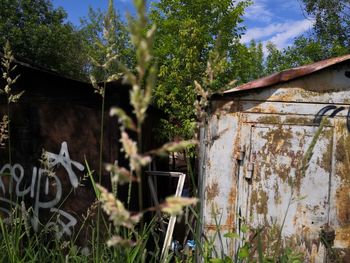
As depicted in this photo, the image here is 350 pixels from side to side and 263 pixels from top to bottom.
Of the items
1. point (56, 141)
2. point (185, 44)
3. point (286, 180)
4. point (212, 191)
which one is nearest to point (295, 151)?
point (286, 180)

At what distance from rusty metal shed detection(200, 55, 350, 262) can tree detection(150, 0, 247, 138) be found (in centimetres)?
364

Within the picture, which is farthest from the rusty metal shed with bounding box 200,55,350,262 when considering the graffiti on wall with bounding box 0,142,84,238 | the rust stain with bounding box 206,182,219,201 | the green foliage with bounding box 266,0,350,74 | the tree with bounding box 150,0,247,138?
the green foliage with bounding box 266,0,350,74

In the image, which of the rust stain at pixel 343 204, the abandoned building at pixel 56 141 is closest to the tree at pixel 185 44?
the abandoned building at pixel 56 141

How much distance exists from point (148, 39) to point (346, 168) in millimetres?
3740

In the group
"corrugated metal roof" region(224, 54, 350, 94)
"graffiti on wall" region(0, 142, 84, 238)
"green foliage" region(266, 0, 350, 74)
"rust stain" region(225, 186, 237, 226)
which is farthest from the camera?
"green foliage" region(266, 0, 350, 74)

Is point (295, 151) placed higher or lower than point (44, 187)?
higher

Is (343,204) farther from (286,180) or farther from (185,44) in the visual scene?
(185,44)

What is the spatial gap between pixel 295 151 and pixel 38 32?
51.1 feet

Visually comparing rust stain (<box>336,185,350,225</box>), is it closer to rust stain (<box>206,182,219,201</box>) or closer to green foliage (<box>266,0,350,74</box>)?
rust stain (<box>206,182,219,201</box>)

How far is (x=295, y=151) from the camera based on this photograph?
157 inches

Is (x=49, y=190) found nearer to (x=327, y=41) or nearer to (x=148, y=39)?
(x=148, y=39)

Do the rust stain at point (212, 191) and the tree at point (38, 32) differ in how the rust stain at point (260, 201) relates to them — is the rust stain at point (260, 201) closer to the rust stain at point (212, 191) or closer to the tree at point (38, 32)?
the rust stain at point (212, 191)

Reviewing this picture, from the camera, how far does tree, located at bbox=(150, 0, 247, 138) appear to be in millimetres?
8266

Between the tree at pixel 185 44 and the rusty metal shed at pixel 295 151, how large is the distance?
3.64 metres
